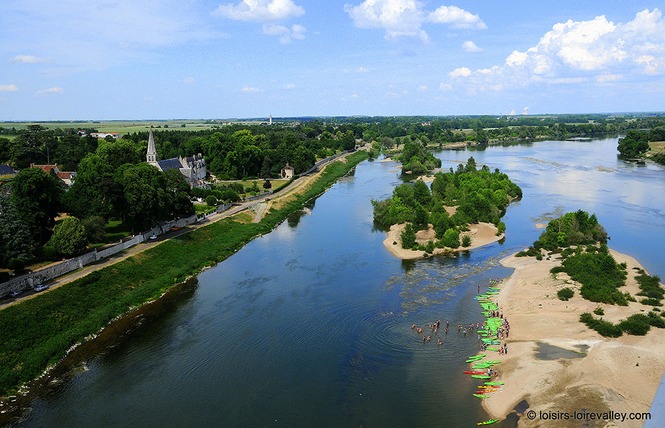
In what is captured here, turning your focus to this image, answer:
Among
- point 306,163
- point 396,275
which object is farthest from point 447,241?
point 306,163

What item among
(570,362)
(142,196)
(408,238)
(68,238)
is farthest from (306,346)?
(142,196)

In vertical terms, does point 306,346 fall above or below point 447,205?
below

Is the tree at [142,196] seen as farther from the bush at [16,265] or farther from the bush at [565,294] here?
the bush at [565,294]

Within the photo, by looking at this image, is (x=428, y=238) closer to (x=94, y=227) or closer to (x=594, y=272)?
(x=594, y=272)

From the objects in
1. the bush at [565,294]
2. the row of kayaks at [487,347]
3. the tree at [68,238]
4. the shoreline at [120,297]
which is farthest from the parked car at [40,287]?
the bush at [565,294]

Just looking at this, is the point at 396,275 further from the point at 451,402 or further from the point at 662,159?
the point at 662,159

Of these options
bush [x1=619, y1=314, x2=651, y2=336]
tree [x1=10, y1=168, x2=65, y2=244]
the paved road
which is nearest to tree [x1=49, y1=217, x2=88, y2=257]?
the paved road

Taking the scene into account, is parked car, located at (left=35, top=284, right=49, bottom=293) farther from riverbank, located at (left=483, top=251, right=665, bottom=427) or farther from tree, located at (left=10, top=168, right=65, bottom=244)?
riverbank, located at (left=483, top=251, right=665, bottom=427)
